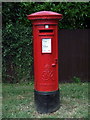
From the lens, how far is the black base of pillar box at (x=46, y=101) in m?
5.77

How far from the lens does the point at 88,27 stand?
1004 centimetres

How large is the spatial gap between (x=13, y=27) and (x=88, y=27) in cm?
288

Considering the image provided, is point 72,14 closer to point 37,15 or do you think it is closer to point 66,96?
point 66,96

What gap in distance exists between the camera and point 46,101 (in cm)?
577

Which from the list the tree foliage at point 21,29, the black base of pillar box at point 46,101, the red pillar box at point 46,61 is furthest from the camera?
the tree foliage at point 21,29

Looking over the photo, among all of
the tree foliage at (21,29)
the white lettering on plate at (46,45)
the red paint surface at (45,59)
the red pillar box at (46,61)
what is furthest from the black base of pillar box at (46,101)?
the tree foliage at (21,29)

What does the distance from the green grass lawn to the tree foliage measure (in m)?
1.00

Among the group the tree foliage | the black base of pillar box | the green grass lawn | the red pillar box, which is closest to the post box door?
the red pillar box

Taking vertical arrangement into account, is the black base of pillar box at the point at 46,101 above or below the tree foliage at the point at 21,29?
below

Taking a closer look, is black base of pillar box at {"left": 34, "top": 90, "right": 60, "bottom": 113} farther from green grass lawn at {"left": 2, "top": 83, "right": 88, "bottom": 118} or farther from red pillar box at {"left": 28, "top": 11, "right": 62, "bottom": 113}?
green grass lawn at {"left": 2, "top": 83, "right": 88, "bottom": 118}

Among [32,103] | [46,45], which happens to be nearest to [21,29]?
[32,103]

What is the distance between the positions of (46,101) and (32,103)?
856mm

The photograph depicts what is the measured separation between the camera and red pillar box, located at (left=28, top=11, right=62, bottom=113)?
223 inches

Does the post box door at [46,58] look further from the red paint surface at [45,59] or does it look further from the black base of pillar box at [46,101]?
the black base of pillar box at [46,101]
